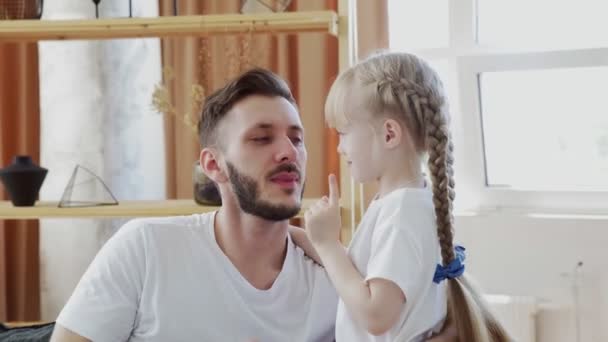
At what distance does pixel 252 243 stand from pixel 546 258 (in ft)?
4.20

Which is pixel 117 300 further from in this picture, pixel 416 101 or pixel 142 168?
pixel 142 168

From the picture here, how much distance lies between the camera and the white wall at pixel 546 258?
2662mm

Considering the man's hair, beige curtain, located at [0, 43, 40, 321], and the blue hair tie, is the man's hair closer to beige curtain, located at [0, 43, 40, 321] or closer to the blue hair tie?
the blue hair tie

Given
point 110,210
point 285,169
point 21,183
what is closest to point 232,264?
point 285,169

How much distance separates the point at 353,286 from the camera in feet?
4.67

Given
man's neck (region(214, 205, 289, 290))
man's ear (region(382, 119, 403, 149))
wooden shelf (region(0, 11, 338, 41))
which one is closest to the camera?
man's ear (region(382, 119, 403, 149))

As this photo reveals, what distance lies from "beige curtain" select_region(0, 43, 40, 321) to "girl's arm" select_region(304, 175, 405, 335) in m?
1.82

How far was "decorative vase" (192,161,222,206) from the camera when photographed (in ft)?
7.64

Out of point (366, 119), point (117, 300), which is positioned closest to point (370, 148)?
point (366, 119)

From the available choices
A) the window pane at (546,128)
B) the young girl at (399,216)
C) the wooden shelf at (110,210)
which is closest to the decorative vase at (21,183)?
the wooden shelf at (110,210)

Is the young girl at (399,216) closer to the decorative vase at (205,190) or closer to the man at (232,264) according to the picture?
the man at (232,264)

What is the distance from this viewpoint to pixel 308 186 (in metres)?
2.88

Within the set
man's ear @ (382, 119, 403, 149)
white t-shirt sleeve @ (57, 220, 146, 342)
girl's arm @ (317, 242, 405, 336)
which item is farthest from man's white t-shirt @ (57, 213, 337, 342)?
man's ear @ (382, 119, 403, 149)

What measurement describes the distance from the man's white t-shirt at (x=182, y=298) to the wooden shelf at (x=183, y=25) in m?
0.71
